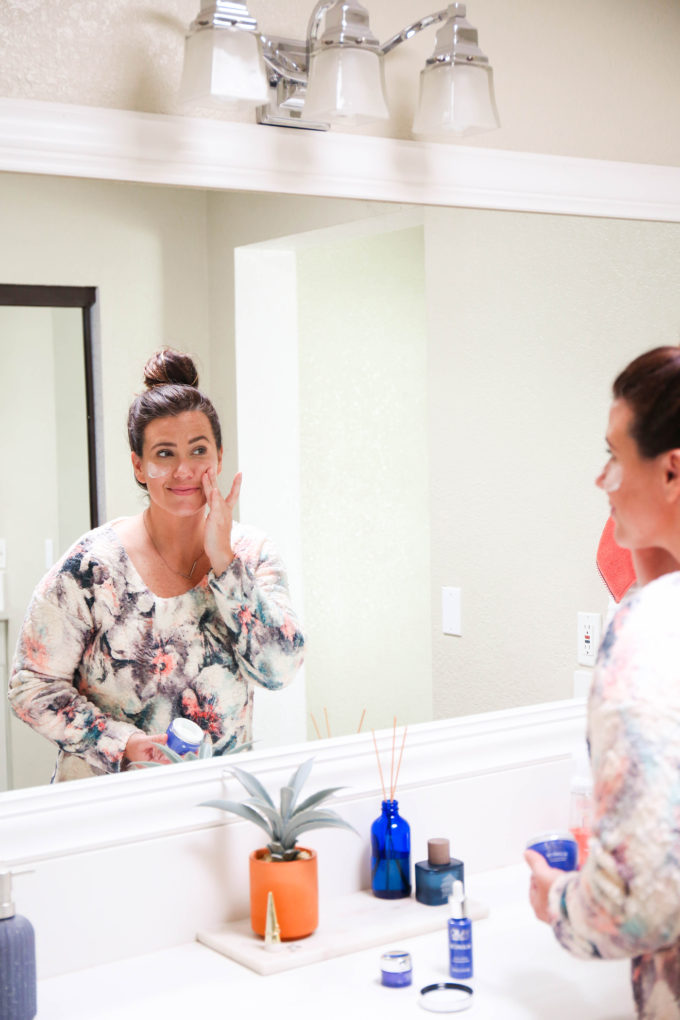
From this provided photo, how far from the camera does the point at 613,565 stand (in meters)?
1.98

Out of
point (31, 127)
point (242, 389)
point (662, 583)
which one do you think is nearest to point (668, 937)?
point (662, 583)

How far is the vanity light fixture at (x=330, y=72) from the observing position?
1488 millimetres

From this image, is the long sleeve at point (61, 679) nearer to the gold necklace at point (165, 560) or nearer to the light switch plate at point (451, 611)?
the gold necklace at point (165, 560)

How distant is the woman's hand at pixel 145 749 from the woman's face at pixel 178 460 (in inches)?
11.9

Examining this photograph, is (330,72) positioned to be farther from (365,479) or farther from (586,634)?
(586,634)

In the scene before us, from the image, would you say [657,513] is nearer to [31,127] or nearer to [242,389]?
[242,389]

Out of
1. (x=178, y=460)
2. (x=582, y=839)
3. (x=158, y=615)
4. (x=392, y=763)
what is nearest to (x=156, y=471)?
(x=178, y=460)

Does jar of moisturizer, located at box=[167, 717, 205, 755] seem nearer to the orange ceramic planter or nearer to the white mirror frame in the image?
the white mirror frame

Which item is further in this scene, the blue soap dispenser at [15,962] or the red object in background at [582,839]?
the red object in background at [582,839]

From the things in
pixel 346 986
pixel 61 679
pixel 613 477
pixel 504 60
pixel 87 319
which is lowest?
pixel 346 986

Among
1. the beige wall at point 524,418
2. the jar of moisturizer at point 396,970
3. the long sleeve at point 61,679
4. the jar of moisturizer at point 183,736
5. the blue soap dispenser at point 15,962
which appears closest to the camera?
the blue soap dispenser at point 15,962

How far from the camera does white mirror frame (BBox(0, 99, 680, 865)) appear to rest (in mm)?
1437

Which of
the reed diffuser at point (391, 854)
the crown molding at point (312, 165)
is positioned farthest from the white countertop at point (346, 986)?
the crown molding at point (312, 165)

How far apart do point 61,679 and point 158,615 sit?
0.50 feet
